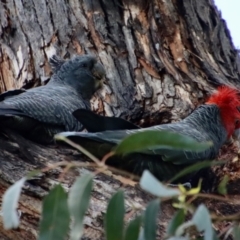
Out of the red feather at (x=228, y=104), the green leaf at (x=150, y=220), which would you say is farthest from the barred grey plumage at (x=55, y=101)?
the green leaf at (x=150, y=220)

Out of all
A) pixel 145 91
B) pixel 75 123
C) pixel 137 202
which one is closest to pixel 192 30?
pixel 145 91

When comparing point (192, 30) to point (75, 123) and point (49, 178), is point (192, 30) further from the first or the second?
point (49, 178)

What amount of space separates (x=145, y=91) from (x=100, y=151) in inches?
40.3

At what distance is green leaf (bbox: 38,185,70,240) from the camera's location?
1688 millimetres

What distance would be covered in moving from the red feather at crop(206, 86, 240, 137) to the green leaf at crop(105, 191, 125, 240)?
207 centimetres

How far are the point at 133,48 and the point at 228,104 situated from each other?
0.73m

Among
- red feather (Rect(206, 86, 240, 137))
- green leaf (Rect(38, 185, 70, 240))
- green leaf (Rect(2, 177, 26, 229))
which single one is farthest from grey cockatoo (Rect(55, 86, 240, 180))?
green leaf (Rect(2, 177, 26, 229))

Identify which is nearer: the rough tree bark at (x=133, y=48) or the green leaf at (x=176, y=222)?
the green leaf at (x=176, y=222)

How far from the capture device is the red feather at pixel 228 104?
3771 mm

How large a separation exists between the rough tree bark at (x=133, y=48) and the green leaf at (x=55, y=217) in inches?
83.9

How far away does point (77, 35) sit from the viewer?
4.26 m

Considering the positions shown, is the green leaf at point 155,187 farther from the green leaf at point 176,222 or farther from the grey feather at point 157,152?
the grey feather at point 157,152

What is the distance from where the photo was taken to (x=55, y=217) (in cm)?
172

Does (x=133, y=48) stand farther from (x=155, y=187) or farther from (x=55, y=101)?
(x=155, y=187)
